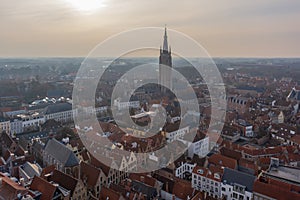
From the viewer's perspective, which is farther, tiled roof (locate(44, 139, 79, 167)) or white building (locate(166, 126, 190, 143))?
white building (locate(166, 126, 190, 143))

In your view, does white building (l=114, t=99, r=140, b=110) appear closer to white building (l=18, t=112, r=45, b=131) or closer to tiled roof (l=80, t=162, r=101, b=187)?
white building (l=18, t=112, r=45, b=131)

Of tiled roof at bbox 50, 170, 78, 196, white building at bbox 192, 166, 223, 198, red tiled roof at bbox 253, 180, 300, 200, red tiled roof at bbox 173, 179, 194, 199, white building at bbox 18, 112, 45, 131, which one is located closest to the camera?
red tiled roof at bbox 253, 180, 300, 200

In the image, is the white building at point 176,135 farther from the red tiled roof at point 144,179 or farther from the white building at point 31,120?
the white building at point 31,120

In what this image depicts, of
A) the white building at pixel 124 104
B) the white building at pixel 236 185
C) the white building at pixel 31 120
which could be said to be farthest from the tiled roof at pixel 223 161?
the white building at pixel 31 120

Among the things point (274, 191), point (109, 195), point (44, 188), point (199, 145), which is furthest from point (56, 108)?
point (274, 191)

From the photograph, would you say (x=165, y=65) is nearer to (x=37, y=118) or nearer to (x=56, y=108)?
(x=56, y=108)

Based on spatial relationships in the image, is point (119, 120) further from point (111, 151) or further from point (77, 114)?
point (111, 151)

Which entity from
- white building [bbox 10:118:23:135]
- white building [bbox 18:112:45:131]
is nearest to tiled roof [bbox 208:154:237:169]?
white building [bbox 18:112:45:131]
